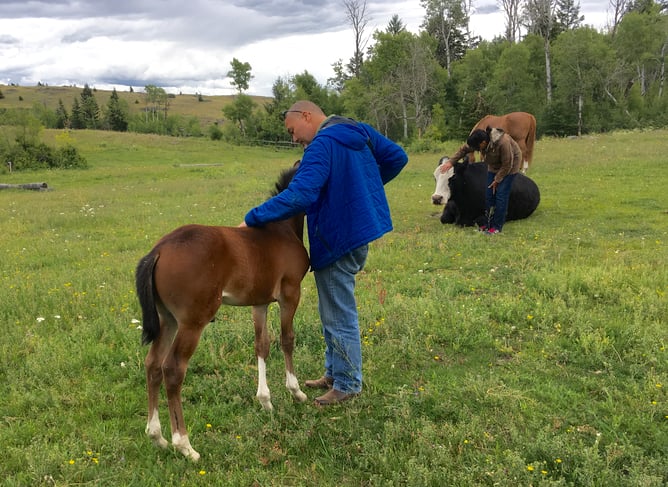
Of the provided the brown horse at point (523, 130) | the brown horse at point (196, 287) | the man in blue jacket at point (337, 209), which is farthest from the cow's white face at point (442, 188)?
the brown horse at point (196, 287)

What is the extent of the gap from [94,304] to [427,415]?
14.8 ft

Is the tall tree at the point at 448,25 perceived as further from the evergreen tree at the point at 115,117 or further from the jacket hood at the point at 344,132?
the jacket hood at the point at 344,132

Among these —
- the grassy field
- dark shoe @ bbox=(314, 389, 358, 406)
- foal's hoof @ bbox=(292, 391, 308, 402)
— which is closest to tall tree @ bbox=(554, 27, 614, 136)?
the grassy field

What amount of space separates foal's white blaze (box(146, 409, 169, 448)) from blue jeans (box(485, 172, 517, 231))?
749 cm

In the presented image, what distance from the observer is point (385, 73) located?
4478cm

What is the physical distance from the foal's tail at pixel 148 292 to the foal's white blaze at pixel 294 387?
1.22m

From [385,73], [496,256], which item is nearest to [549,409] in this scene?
[496,256]

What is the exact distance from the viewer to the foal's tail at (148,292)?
123 inches

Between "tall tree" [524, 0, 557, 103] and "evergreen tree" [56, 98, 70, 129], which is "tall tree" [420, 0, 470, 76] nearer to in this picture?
"tall tree" [524, 0, 557, 103]

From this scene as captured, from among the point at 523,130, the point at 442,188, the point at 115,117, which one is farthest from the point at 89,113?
the point at 442,188

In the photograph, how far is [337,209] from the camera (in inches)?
143

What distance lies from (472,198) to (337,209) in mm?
7239

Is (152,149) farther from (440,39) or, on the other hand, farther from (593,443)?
(593,443)

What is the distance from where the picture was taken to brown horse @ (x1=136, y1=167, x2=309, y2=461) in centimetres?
316
